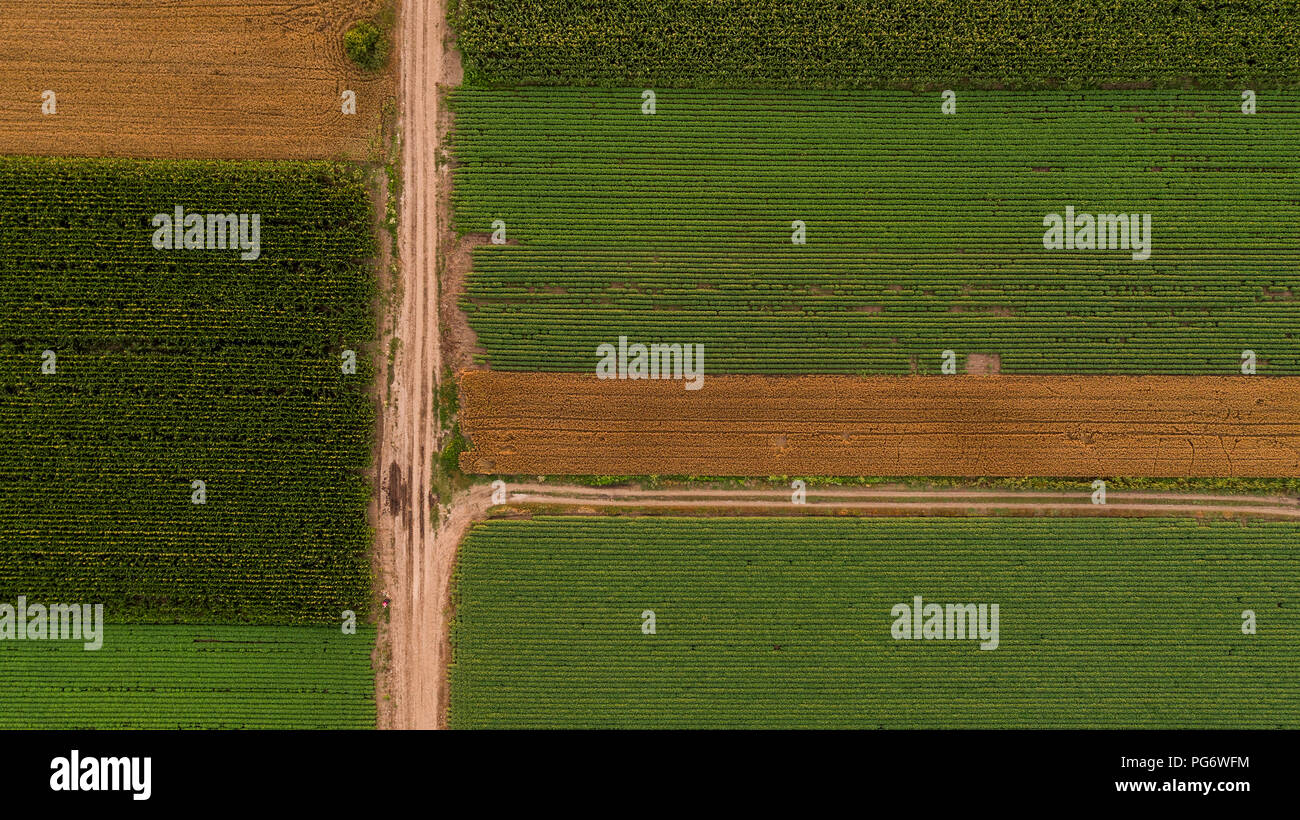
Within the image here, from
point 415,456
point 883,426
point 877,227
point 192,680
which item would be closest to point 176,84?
point 415,456

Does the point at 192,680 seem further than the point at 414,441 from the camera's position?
No

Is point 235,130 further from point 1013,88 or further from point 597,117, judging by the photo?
point 1013,88

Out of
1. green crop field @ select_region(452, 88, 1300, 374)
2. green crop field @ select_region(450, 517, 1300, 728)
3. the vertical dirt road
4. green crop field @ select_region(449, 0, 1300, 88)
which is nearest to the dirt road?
the vertical dirt road

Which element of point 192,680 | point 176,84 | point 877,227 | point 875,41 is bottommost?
point 192,680

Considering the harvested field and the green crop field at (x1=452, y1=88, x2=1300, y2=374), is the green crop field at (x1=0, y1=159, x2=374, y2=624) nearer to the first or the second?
the harvested field

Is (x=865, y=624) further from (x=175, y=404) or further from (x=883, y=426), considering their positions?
(x=175, y=404)

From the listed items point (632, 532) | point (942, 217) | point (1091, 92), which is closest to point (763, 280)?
point (942, 217)

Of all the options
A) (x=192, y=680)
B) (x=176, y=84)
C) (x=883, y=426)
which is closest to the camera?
(x=192, y=680)
